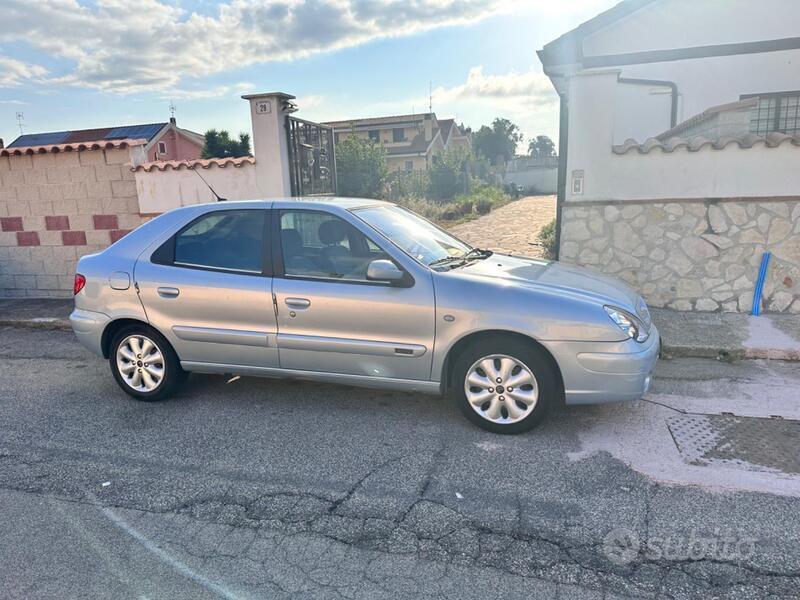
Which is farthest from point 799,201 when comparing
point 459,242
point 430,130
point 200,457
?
point 430,130

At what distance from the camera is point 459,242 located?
5.32 m

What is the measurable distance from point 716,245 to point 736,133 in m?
1.49

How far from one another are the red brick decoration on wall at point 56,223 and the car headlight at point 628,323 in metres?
8.35

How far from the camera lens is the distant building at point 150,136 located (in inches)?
1475

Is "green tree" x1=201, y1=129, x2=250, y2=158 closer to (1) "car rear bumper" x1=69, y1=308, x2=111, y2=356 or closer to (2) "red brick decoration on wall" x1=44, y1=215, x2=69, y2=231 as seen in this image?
(2) "red brick decoration on wall" x1=44, y1=215, x2=69, y2=231

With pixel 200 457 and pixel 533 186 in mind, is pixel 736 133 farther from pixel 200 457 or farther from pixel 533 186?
pixel 533 186

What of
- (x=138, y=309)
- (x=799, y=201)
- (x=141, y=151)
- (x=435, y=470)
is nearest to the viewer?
(x=435, y=470)

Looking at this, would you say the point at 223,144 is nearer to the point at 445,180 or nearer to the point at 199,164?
the point at 445,180

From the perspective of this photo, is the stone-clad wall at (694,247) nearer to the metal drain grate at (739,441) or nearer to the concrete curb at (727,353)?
the concrete curb at (727,353)

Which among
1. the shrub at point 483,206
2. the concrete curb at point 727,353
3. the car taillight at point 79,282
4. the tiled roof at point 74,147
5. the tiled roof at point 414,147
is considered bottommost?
the concrete curb at point 727,353

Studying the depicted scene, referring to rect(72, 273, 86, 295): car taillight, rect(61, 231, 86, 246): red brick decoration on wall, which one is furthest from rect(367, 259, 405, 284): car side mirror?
rect(61, 231, 86, 246): red brick decoration on wall

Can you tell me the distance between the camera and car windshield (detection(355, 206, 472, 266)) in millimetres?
4473

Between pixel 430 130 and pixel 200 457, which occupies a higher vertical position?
pixel 430 130

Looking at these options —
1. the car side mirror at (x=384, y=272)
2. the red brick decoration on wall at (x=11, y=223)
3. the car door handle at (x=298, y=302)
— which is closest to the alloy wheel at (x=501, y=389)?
the car side mirror at (x=384, y=272)
